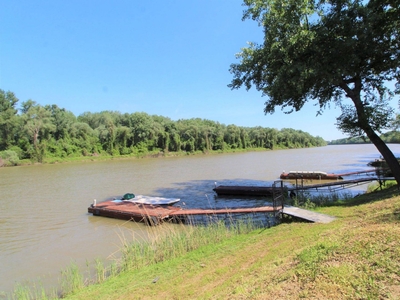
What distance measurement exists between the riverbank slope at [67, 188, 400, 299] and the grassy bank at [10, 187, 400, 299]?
1 cm

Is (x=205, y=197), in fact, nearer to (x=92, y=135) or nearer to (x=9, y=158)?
(x=9, y=158)

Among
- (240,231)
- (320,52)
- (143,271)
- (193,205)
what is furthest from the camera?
(193,205)

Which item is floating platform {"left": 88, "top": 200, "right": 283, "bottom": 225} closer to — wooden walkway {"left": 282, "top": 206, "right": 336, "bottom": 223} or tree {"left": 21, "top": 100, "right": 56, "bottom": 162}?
wooden walkway {"left": 282, "top": 206, "right": 336, "bottom": 223}

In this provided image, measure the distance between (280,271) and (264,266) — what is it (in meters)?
0.72

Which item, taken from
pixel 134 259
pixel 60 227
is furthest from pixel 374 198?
pixel 60 227

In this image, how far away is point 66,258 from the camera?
955 centimetres

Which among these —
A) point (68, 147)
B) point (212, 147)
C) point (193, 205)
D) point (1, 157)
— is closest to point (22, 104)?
point (68, 147)

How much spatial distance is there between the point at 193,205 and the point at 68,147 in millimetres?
60721

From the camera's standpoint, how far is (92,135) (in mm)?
76188

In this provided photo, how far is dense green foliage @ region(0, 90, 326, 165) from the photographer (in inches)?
2418

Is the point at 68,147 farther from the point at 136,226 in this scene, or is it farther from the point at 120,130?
the point at 136,226

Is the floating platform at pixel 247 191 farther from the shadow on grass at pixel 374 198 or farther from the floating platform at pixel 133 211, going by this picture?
the shadow on grass at pixel 374 198

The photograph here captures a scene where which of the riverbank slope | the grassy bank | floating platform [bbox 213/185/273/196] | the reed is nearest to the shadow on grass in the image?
the grassy bank

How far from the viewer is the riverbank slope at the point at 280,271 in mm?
3355
